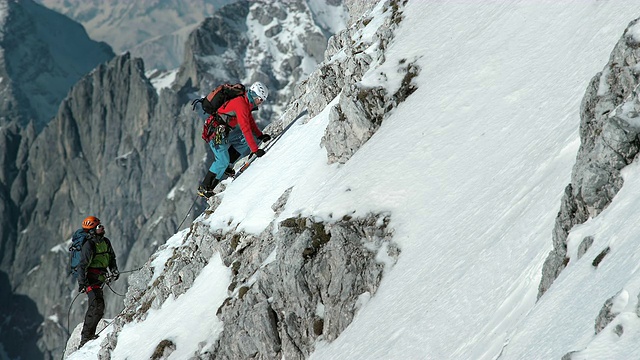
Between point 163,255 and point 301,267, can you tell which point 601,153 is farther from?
point 163,255

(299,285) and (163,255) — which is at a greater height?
(163,255)

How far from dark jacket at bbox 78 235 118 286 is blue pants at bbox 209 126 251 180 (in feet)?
15.3

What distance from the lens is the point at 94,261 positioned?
989 inches

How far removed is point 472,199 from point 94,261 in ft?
47.8

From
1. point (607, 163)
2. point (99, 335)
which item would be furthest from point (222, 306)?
point (607, 163)

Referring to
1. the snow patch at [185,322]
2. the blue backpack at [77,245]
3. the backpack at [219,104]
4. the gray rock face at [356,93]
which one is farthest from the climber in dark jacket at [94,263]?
the gray rock face at [356,93]

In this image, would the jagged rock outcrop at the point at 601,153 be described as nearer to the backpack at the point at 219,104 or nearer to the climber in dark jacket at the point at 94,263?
the backpack at the point at 219,104

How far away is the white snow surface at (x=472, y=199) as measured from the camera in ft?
33.0

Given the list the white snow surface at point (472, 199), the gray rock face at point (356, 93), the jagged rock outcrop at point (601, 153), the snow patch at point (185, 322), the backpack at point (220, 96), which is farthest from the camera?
the backpack at point (220, 96)

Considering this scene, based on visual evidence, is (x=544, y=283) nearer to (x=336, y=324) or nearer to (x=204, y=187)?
(x=336, y=324)

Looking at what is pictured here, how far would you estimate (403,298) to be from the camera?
52.0 feet

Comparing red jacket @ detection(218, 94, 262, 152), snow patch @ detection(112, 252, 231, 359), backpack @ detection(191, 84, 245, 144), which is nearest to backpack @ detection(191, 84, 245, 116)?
backpack @ detection(191, 84, 245, 144)

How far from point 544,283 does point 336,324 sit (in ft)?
26.1

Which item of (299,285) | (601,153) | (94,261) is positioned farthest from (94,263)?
(601,153)
